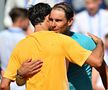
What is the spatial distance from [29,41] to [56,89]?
0.46 m

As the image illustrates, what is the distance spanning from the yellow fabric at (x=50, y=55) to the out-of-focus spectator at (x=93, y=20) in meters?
5.54

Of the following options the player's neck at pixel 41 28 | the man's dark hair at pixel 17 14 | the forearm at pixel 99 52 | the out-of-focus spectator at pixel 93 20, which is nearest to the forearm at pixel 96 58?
the forearm at pixel 99 52

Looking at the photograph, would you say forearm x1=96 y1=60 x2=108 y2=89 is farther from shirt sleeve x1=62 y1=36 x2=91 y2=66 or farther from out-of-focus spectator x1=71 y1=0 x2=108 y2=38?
out-of-focus spectator x1=71 y1=0 x2=108 y2=38

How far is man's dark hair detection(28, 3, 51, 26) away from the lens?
595 centimetres

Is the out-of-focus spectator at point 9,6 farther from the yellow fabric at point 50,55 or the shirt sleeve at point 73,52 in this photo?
the shirt sleeve at point 73,52

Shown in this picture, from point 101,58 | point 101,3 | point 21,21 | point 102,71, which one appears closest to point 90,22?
point 101,3

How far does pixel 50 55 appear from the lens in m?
5.59

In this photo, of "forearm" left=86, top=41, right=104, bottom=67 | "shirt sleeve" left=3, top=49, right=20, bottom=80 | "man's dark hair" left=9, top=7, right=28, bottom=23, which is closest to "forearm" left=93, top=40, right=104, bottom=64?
"forearm" left=86, top=41, right=104, bottom=67

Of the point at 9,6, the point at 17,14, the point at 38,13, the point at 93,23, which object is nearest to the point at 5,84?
the point at 38,13

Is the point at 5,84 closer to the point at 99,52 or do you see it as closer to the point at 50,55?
the point at 50,55

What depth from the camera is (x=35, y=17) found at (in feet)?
19.7

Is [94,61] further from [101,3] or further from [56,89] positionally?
[101,3]

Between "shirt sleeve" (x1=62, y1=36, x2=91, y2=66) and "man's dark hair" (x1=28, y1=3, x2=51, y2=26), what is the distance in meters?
0.47

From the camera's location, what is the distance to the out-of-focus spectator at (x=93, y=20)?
1125 cm
